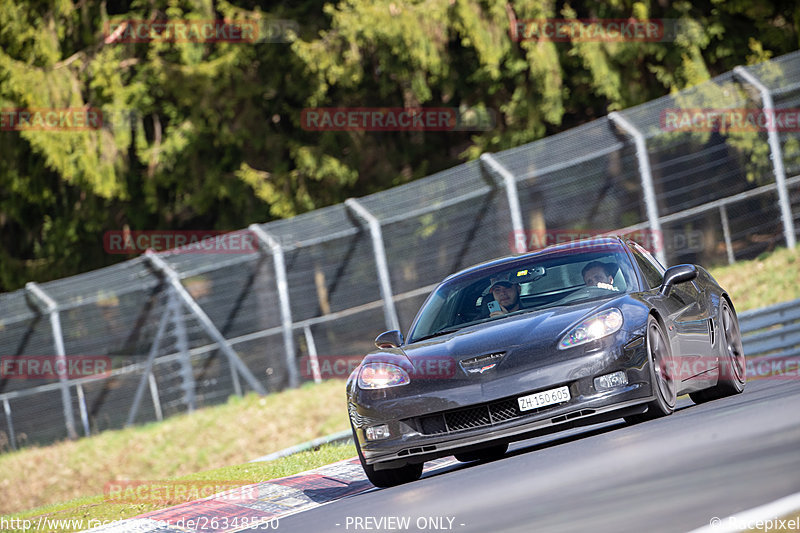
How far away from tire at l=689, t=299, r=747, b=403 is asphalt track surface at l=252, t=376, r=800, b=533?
2.37 ft

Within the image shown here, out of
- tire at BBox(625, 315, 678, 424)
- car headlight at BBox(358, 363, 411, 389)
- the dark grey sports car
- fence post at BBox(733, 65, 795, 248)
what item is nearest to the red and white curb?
the dark grey sports car

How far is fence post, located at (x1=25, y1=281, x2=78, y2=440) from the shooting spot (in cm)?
1872

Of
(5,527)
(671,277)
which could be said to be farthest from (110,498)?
(671,277)

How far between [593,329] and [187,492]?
3.91 m

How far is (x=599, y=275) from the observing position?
8.47 metres

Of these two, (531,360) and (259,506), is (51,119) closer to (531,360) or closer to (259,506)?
(259,506)

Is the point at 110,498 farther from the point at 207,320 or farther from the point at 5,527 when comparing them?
the point at 207,320

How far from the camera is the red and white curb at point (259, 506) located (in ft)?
25.0

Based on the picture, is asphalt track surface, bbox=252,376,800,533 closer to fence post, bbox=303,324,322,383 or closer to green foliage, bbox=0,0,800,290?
fence post, bbox=303,324,322,383

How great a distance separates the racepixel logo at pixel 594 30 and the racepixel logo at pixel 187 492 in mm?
14553

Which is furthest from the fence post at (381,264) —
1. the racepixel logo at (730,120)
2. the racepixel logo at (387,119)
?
the racepixel logo at (387,119)

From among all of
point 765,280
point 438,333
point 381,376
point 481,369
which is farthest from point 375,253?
point 481,369

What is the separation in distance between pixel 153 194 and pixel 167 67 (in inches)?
125

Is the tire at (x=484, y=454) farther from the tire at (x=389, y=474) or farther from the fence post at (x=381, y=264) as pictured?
the fence post at (x=381, y=264)
